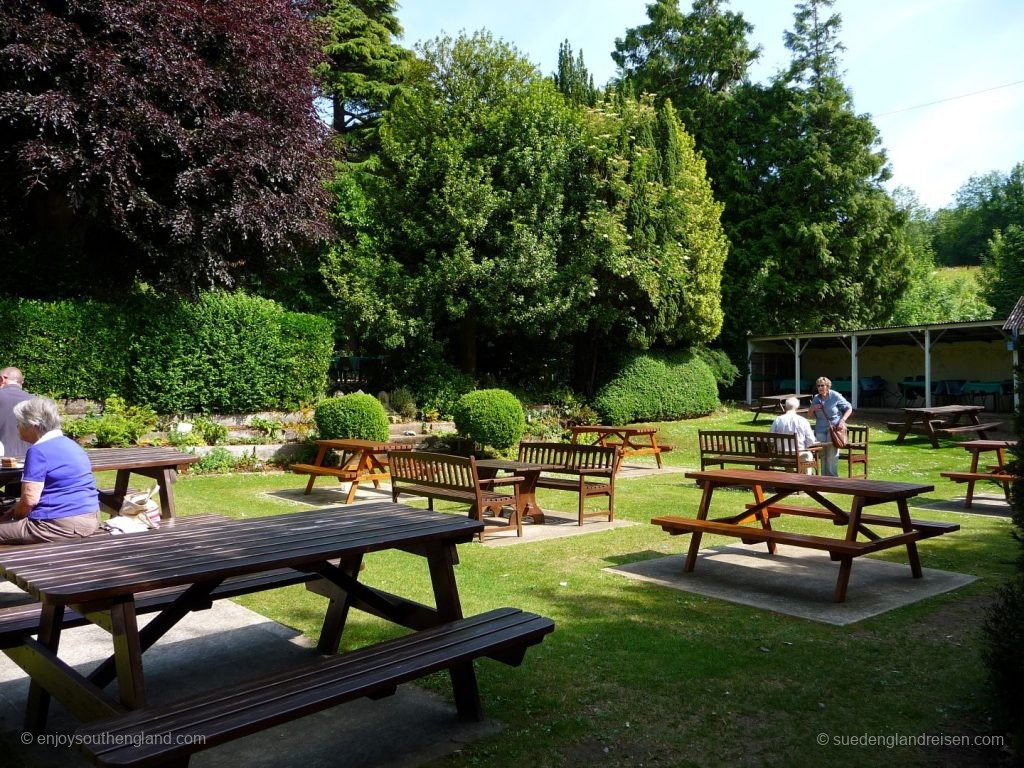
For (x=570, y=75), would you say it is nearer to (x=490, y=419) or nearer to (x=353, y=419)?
(x=490, y=419)

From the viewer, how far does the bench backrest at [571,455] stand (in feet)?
30.7

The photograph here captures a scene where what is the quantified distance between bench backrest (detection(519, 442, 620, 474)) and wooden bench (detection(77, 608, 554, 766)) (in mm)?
5466

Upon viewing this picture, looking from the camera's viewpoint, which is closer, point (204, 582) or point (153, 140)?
point (204, 582)

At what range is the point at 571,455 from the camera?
9.99 meters

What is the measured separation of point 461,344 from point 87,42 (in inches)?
432

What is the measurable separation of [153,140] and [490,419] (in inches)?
301

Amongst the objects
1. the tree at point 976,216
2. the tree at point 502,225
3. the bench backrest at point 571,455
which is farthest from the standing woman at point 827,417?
the tree at point 976,216

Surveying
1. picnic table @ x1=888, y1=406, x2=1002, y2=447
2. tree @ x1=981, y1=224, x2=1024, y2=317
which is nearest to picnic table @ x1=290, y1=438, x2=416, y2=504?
picnic table @ x1=888, y1=406, x2=1002, y2=447

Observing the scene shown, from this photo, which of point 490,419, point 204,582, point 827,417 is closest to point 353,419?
point 490,419

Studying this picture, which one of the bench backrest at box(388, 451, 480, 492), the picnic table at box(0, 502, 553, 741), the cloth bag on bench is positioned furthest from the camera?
the bench backrest at box(388, 451, 480, 492)

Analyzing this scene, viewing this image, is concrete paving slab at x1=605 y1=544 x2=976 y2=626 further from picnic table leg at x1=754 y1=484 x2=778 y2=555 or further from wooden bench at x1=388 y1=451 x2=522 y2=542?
wooden bench at x1=388 y1=451 x2=522 y2=542

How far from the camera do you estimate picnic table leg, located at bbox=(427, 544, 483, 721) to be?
3.71 m

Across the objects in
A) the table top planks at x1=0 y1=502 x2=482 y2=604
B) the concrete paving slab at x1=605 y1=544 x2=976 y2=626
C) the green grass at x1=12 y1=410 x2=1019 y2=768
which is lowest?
the concrete paving slab at x1=605 y1=544 x2=976 y2=626

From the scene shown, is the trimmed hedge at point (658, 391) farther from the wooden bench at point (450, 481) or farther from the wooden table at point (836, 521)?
the wooden table at point (836, 521)
